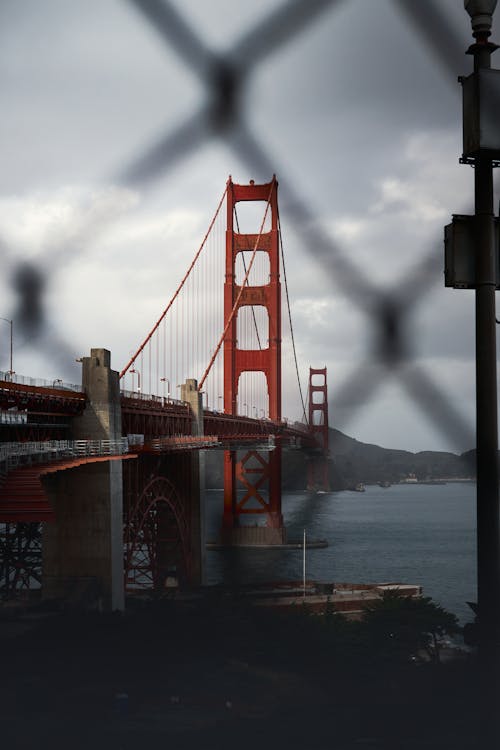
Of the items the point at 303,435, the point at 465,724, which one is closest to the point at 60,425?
the point at 465,724

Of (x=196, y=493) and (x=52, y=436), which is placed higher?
(x=52, y=436)

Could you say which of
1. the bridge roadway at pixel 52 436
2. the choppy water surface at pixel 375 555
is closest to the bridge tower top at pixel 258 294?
the choppy water surface at pixel 375 555

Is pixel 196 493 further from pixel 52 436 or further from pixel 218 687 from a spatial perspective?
pixel 218 687

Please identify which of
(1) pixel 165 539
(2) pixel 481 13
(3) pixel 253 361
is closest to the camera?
(2) pixel 481 13

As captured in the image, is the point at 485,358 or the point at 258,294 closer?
the point at 485,358

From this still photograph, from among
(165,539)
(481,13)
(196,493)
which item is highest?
(481,13)

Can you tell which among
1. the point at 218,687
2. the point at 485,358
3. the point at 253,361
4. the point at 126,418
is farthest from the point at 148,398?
the point at 253,361

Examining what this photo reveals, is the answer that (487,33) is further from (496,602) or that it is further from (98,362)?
(98,362)

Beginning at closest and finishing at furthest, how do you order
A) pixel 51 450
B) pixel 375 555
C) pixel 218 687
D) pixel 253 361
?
pixel 218 687
pixel 51 450
pixel 375 555
pixel 253 361

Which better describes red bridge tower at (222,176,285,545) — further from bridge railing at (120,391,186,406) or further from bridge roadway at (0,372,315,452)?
bridge railing at (120,391,186,406)
